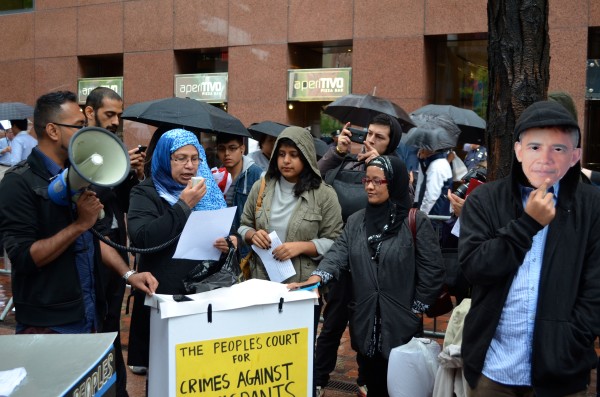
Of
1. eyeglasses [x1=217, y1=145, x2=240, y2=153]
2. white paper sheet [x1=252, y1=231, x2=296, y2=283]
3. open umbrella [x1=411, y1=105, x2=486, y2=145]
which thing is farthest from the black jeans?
open umbrella [x1=411, y1=105, x2=486, y2=145]

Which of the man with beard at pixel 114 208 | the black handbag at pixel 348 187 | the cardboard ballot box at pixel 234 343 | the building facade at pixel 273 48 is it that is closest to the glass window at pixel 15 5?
the building facade at pixel 273 48

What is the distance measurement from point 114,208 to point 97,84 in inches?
588

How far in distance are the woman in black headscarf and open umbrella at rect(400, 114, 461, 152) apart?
13.1 ft

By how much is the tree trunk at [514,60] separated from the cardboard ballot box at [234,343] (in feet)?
5.86

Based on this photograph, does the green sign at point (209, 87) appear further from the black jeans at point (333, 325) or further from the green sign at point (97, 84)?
the black jeans at point (333, 325)

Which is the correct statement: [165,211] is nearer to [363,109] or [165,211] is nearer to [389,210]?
[389,210]

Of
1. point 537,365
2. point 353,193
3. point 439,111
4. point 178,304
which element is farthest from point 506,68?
point 439,111

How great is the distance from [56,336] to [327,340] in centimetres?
296

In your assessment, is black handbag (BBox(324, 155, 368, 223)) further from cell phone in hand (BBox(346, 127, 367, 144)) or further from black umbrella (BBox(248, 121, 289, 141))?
black umbrella (BBox(248, 121, 289, 141))

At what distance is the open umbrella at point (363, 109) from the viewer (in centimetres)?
809

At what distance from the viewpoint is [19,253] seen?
347cm

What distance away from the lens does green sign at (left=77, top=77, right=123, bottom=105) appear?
18203mm

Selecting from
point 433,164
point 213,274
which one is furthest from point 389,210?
point 433,164

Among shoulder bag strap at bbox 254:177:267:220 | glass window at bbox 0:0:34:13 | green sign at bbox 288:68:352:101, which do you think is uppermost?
glass window at bbox 0:0:34:13
